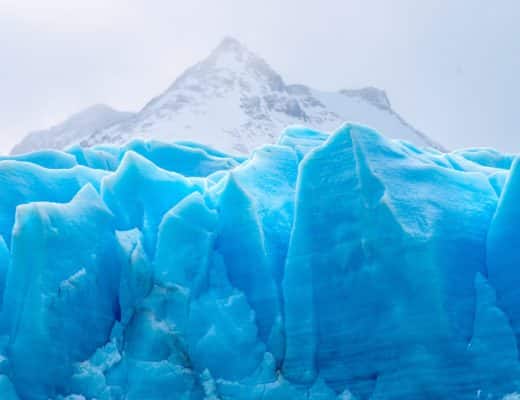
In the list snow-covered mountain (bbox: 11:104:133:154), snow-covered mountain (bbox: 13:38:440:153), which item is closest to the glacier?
snow-covered mountain (bbox: 13:38:440:153)

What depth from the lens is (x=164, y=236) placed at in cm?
782

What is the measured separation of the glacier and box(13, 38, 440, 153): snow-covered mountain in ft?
246

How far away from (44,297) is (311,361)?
305 centimetres

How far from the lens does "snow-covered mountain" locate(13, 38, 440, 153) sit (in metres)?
88.8

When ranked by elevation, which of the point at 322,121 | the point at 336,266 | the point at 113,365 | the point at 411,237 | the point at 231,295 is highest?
the point at 411,237

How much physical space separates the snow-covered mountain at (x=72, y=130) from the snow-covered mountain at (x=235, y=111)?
14 cm

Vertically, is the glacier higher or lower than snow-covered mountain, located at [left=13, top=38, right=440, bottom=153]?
higher

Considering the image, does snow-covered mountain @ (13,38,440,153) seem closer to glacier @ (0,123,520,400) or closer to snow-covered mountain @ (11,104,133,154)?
snow-covered mountain @ (11,104,133,154)

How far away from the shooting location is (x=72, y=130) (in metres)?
92.3

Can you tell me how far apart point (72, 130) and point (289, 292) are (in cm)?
8963

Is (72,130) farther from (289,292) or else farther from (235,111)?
(289,292)

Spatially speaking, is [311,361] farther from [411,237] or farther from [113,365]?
[113,365]

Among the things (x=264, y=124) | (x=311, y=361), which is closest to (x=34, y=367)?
(x=311, y=361)

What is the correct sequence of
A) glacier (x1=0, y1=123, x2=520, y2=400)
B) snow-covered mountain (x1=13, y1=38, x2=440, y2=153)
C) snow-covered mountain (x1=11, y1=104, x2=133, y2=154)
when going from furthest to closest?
snow-covered mountain (x1=11, y1=104, x2=133, y2=154) → snow-covered mountain (x1=13, y1=38, x2=440, y2=153) → glacier (x1=0, y1=123, x2=520, y2=400)
